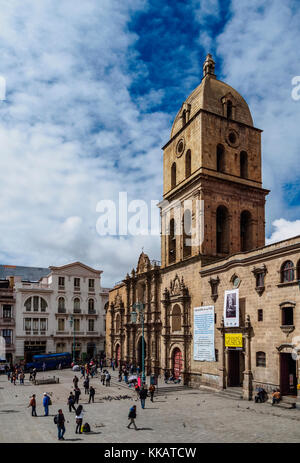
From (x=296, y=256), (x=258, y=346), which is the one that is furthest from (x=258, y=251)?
(x=258, y=346)

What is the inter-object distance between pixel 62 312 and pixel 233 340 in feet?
125

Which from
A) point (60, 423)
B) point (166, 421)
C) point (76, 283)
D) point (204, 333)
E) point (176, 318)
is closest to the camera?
point (60, 423)

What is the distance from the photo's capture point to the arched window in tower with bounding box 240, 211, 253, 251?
140ft

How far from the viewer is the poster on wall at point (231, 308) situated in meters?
32.0

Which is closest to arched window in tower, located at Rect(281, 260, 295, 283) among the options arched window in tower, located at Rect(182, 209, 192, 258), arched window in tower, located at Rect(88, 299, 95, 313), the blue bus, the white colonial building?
arched window in tower, located at Rect(182, 209, 192, 258)

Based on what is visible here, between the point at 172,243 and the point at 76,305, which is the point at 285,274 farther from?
the point at 76,305

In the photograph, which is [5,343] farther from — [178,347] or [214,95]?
[214,95]

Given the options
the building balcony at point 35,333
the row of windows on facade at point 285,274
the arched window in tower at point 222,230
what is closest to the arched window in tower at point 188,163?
the arched window in tower at point 222,230

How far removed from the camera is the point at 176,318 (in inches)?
1642

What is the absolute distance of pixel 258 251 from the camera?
30.8 metres

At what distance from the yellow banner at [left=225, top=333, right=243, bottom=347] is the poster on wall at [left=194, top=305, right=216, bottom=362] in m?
2.01

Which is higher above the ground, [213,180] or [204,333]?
[213,180]

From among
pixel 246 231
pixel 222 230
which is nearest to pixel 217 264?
pixel 222 230

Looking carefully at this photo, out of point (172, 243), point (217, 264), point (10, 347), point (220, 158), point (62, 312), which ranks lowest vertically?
point (10, 347)
